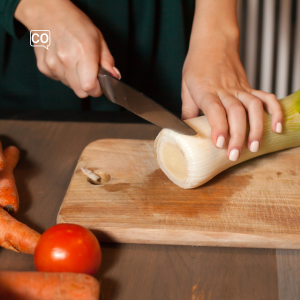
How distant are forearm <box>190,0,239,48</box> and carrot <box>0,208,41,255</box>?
1071 mm

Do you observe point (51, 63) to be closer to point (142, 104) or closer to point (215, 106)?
point (142, 104)

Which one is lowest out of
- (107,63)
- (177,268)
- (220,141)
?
(177,268)

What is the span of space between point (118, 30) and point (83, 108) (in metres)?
0.56

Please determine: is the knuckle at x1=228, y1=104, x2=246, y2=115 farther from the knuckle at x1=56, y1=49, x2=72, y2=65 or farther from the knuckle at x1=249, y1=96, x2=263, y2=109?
the knuckle at x1=56, y1=49, x2=72, y2=65

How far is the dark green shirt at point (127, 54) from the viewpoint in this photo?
5.90 feet

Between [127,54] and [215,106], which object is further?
[127,54]

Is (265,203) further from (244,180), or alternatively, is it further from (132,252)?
(132,252)

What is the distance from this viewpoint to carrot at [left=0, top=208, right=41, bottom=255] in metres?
1.00

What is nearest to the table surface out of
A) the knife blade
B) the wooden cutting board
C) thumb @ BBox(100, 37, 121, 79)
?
the wooden cutting board

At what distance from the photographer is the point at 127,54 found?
6.30 ft

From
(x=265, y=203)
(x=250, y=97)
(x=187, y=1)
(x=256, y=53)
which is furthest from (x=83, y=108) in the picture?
(x=256, y=53)

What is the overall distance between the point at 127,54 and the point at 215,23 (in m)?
0.62

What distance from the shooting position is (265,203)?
1.14m

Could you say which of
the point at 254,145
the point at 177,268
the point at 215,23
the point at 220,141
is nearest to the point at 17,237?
the point at 177,268
